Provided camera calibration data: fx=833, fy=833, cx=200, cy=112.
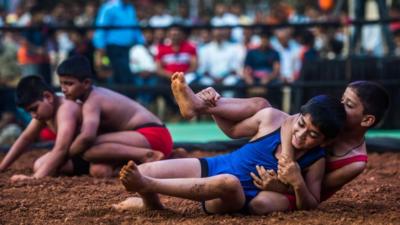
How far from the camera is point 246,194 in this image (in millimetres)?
4633

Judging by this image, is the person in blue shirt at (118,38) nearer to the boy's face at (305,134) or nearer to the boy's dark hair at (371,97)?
the boy's dark hair at (371,97)

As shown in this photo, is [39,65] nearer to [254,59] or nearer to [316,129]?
[254,59]

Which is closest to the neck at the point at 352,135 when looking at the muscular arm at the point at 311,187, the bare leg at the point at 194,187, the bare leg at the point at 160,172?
the muscular arm at the point at 311,187

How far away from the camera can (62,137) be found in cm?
634

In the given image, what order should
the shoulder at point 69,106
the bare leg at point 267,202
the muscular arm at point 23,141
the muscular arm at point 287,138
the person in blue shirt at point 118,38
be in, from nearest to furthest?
the muscular arm at point 287,138 → the bare leg at point 267,202 → the shoulder at point 69,106 → the muscular arm at point 23,141 → the person in blue shirt at point 118,38

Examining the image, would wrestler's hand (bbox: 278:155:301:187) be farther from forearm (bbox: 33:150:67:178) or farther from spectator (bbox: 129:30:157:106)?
spectator (bbox: 129:30:157:106)

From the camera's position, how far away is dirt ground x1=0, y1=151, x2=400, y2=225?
14.9 ft

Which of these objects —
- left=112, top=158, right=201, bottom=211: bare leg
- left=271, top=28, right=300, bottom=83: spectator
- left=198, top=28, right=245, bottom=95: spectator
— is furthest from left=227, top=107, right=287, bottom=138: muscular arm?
left=198, top=28, right=245, bottom=95: spectator

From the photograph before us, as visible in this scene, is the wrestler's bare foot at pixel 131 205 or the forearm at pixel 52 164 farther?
the forearm at pixel 52 164

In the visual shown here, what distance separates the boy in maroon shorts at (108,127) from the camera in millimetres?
6402

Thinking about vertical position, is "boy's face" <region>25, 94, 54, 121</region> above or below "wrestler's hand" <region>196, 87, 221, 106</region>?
below

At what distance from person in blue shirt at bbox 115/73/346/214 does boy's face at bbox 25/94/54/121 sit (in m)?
1.87

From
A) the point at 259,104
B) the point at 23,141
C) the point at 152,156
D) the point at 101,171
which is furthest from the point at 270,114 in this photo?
the point at 23,141

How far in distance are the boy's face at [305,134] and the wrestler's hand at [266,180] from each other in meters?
0.22
